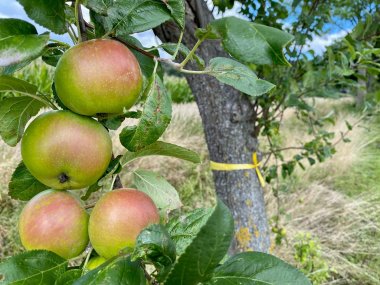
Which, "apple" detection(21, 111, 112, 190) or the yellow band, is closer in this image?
"apple" detection(21, 111, 112, 190)

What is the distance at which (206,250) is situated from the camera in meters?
0.27

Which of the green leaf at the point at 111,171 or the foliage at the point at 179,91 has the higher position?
the green leaf at the point at 111,171

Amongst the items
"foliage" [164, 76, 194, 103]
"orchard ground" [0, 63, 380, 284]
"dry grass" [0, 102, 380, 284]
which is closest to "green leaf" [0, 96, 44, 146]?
"orchard ground" [0, 63, 380, 284]

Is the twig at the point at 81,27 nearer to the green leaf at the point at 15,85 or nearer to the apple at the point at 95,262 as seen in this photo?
the green leaf at the point at 15,85

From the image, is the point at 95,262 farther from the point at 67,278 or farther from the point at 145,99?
the point at 145,99

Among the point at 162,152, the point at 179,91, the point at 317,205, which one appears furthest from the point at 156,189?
the point at 179,91

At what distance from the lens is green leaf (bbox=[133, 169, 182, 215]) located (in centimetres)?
53

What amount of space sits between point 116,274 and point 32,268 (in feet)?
0.35

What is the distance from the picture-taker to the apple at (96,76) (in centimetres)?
39

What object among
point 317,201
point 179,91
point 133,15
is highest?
point 133,15

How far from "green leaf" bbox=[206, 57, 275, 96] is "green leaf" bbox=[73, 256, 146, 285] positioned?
0.19 metres

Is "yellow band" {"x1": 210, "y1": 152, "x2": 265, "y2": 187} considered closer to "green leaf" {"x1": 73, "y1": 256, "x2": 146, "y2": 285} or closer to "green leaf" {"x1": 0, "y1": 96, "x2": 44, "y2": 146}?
"green leaf" {"x1": 0, "y1": 96, "x2": 44, "y2": 146}

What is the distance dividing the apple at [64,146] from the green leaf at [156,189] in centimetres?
10

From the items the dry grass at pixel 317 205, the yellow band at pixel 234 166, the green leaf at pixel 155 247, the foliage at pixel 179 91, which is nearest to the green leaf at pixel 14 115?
the green leaf at pixel 155 247
